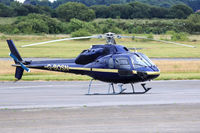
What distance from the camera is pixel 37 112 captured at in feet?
44.7

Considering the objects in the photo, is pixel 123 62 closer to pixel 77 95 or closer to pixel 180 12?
pixel 77 95

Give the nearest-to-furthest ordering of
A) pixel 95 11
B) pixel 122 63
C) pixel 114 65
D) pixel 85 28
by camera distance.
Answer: pixel 122 63 → pixel 114 65 → pixel 85 28 → pixel 95 11

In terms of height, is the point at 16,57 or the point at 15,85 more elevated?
the point at 16,57

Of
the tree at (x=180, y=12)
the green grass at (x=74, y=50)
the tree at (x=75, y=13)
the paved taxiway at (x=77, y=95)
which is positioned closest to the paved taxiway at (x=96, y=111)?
the paved taxiway at (x=77, y=95)

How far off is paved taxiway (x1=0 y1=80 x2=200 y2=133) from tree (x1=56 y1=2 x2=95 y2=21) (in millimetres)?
104058

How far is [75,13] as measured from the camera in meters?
125

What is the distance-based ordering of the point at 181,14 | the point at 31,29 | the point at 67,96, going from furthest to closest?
1. the point at 181,14
2. the point at 31,29
3. the point at 67,96

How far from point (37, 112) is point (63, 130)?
9.75 ft

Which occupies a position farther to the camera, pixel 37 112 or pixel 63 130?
pixel 37 112

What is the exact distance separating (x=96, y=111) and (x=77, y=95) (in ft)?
14.7

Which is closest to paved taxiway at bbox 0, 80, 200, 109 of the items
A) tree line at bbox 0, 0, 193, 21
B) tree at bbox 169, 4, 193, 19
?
tree line at bbox 0, 0, 193, 21

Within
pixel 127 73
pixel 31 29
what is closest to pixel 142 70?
pixel 127 73

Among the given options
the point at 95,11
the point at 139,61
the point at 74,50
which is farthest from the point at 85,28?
the point at 139,61

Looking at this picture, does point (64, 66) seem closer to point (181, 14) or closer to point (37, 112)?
point (37, 112)
